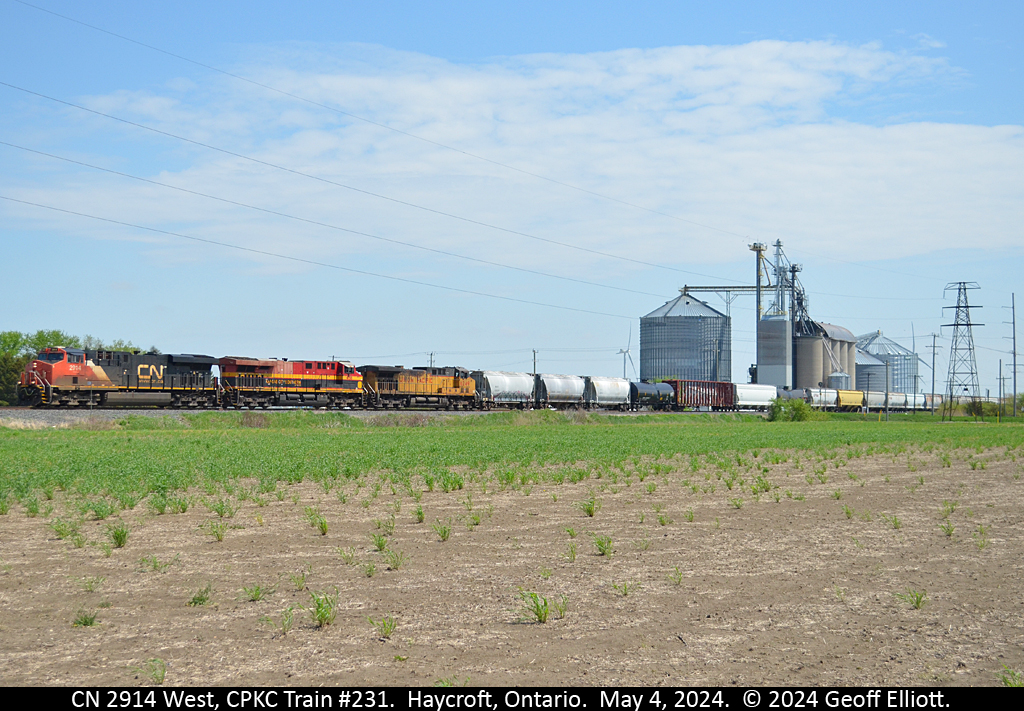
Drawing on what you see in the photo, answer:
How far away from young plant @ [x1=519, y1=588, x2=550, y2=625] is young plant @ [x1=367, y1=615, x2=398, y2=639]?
123cm

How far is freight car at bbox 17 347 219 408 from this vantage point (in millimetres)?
47844

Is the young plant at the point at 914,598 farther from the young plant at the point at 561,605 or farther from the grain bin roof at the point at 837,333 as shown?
the grain bin roof at the point at 837,333

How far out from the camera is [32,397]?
48781 mm

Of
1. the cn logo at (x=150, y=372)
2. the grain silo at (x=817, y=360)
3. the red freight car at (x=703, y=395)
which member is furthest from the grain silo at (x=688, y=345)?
the cn logo at (x=150, y=372)

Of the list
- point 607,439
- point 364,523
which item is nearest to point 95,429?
point 607,439

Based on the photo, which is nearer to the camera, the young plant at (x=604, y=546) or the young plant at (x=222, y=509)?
the young plant at (x=604, y=546)

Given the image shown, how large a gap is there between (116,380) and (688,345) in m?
80.4

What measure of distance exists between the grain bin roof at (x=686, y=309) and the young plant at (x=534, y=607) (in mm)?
111144

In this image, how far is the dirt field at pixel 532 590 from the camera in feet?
21.1

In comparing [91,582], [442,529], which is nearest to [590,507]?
[442,529]

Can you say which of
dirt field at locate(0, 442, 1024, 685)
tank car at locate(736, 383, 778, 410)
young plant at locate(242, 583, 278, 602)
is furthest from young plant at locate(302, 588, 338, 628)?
tank car at locate(736, 383, 778, 410)

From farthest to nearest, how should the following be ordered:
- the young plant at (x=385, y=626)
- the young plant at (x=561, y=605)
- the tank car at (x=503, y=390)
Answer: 1. the tank car at (x=503, y=390)
2. the young plant at (x=561, y=605)
3. the young plant at (x=385, y=626)

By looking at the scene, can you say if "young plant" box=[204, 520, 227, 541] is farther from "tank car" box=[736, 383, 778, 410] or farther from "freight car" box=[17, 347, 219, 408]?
"tank car" box=[736, 383, 778, 410]

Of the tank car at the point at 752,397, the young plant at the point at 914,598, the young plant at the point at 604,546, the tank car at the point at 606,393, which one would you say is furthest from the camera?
the tank car at the point at 752,397
